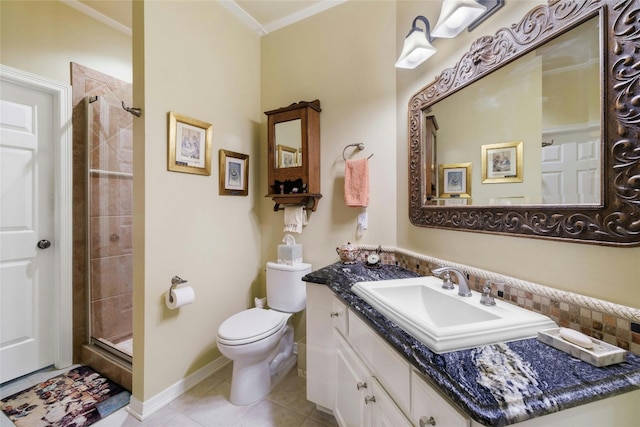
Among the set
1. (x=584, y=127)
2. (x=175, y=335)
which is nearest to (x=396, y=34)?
(x=584, y=127)

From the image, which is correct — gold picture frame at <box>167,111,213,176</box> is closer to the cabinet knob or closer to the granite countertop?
the granite countertop

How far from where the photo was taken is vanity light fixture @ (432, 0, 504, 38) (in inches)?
41.8

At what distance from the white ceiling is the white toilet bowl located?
95.6 inches

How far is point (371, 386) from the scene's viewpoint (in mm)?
979

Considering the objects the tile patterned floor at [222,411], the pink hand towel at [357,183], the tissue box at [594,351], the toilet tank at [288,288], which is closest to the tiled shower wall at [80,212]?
the tile patterned floor at [222,411]

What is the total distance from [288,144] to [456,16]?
130 cm

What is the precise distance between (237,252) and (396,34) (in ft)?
6.61

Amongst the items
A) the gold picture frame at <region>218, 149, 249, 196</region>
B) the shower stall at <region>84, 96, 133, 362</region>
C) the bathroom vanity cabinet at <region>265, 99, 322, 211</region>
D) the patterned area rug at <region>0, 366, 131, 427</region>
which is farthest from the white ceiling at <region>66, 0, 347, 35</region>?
the patterned area rug at <region>0, 366, 131, 427</region>

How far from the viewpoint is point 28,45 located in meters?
1.80

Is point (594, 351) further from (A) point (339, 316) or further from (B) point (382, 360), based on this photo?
(A) point (339, 316)

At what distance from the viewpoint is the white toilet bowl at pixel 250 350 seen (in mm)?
1536

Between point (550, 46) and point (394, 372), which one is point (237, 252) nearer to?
point (394, 372)

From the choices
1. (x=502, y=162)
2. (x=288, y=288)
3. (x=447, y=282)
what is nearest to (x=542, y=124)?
(x=502, y=162)

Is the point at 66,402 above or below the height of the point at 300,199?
below
